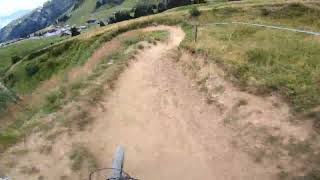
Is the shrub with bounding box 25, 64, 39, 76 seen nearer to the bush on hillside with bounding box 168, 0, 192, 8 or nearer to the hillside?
the bush on hillside with bounding box 168, 0, 192, 8

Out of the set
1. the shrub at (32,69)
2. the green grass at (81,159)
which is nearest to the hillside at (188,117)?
the green grass at (81,159)

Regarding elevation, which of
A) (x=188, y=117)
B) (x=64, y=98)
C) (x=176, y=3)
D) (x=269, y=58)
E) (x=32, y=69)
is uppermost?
(x=269, y=58)

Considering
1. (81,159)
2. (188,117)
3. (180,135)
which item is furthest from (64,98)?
(180,135)

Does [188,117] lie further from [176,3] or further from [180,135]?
[176,3]

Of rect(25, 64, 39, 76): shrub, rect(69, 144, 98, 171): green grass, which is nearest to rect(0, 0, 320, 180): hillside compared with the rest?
rect(69, 144, 98, 171): green grass

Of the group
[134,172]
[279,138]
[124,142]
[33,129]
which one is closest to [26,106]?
[33,129]

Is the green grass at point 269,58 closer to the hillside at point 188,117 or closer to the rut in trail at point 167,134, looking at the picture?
the hillside at point 188,117

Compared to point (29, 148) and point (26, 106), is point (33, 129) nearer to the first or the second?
point (29, 148)
